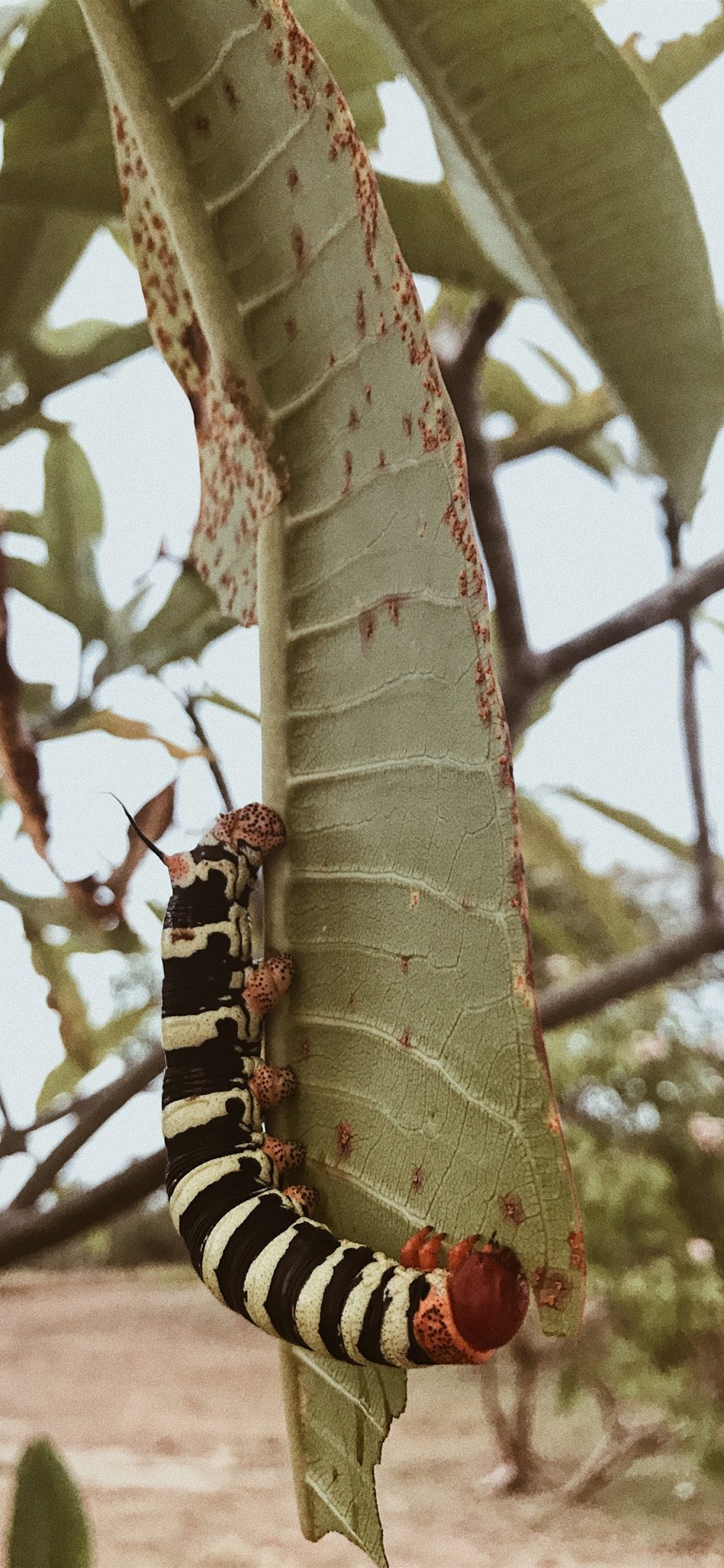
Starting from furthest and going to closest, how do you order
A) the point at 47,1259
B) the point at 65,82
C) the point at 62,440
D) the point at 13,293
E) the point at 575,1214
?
the point at 47,1259 < the point at 62,440 < the point at 13,293 < the point at 65,82 < the point at 575,1214

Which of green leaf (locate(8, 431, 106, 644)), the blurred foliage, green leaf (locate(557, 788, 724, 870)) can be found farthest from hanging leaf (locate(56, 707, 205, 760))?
the blurred foliage

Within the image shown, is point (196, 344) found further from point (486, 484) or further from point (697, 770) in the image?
point (697, 770)

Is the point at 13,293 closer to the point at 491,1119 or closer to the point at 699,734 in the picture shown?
the point at 699,734

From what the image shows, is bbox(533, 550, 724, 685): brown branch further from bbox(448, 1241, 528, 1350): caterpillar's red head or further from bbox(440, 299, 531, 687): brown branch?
bbox(448, 1241, 528, 1350): caterpillar's red head

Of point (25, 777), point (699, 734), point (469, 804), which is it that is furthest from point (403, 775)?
point (699, 734)

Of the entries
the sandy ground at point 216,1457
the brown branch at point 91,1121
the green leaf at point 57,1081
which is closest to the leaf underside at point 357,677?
the brown branch at point 91,1121

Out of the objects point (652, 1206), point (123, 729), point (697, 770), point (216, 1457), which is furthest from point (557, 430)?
point (652, 1206)
